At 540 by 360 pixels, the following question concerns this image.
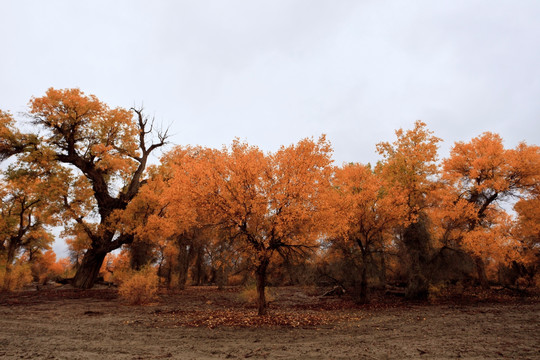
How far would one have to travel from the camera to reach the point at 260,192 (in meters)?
12.8

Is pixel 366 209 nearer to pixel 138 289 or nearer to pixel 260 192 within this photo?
pixel 260 192

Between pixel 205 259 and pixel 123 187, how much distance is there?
14546 mm

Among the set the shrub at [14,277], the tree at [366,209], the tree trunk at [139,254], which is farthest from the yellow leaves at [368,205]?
the shrub at [14,277]

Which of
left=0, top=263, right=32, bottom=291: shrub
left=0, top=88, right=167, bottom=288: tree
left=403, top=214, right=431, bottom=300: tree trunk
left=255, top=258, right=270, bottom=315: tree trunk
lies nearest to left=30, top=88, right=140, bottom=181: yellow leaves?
left=0, top=88, right=167, bottom=288: tree

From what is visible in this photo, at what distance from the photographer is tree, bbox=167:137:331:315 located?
40.7 ft

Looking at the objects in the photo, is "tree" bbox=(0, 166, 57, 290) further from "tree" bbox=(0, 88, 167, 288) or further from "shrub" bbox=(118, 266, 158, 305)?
"shrub" bbox=(118, 266, 158, 305)

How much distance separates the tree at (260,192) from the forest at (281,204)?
6 cm

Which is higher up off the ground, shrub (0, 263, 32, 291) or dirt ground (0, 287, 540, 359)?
shrub (0, 263, 32, 291)

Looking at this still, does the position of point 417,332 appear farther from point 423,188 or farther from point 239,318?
point 423,188

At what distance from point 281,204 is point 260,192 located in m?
1.07

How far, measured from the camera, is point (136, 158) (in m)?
26.8

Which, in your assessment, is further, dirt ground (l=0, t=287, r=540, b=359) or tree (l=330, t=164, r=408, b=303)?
tree (l=330, t=164, r=408, b=303)

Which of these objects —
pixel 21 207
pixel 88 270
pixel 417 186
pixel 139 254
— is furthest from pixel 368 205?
pixel 21 207

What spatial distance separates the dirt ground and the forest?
2926mm
